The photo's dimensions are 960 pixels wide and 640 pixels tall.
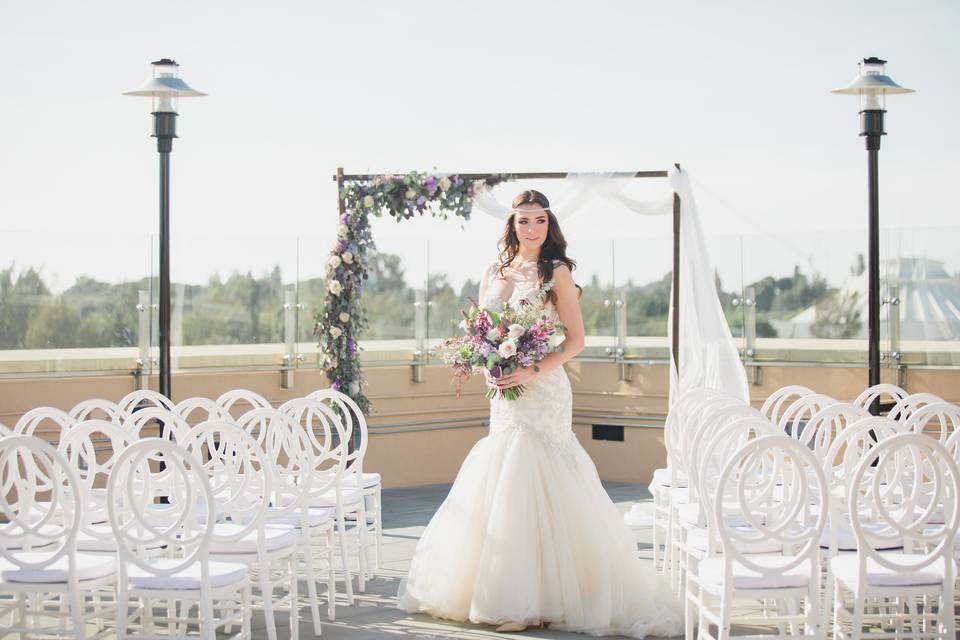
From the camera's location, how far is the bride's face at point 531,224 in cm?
577

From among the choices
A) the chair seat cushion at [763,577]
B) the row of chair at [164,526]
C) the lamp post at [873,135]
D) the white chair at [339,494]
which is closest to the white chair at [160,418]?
the row of chair at [164,526]

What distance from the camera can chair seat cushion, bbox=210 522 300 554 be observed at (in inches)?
187

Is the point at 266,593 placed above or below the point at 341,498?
below

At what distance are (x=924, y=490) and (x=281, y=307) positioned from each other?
5796 millimetres

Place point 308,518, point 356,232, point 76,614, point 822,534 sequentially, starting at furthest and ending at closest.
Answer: point 356,232, point 308,518, point 822,534, point 76,614

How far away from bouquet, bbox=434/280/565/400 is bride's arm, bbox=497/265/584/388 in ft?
0.15

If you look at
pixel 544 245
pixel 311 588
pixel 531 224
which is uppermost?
pixel 531 224

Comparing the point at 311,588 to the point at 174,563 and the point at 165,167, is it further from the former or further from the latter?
the point at 165,167

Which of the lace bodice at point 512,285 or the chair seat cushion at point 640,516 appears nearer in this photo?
the lace bodice at point 512,285

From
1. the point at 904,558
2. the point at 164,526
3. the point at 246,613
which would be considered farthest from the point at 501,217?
the point at 904,558

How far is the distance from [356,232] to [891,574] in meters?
5.54

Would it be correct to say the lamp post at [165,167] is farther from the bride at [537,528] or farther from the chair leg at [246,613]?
the chair leg at [246,613]

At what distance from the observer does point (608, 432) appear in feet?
34.0

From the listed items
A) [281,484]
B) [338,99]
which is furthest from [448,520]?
[338,99]
